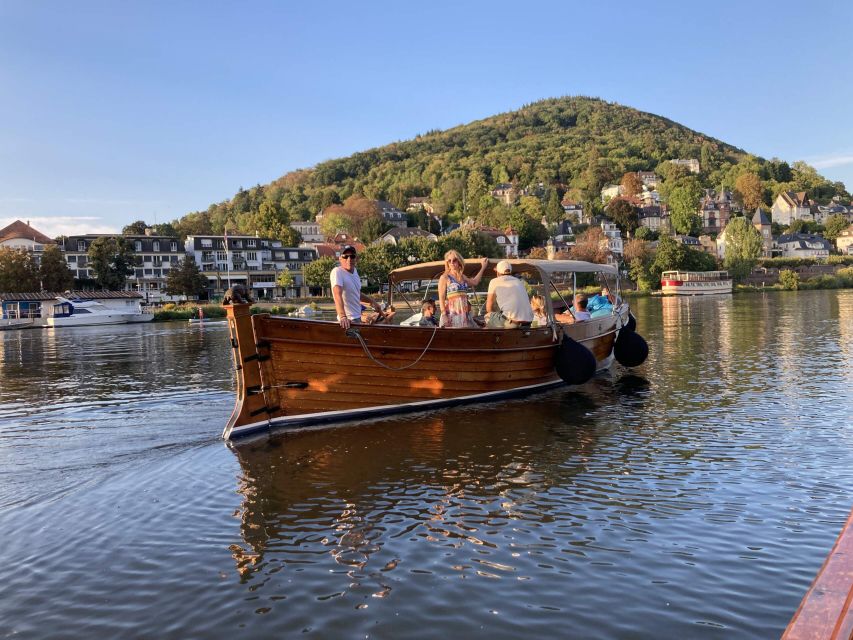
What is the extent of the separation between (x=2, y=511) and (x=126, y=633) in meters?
4.08

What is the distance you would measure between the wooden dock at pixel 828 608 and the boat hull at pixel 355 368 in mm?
8593

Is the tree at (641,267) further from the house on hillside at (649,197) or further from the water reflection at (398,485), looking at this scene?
the water reflection at (398,485)

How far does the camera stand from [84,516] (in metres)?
7.83

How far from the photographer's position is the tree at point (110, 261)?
3438 inches

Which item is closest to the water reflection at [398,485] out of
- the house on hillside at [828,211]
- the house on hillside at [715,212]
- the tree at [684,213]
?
the tree at [684,213]

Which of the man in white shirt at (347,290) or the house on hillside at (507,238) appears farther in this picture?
the house on hillside at (507,238)

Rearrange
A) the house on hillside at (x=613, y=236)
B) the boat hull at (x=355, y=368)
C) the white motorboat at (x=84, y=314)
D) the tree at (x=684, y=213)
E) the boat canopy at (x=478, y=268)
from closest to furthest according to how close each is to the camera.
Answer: the boat hull at (x=355, y=368) → the boat canopy at (x=478, y=268) → the white motorboat at (x=84, y=314) → the house on hillside at (x=613, y=236) → the tree at (x=684, y=213)

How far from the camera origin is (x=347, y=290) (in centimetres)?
1161

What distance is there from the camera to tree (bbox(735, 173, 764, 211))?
185375mm

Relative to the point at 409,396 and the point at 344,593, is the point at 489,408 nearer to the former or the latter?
the point at 409,396


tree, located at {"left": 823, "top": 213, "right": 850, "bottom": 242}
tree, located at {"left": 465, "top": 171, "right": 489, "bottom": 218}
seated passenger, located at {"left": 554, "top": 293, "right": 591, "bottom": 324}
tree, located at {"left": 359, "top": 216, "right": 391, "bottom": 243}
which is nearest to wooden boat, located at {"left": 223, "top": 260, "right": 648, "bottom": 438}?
seated passenger, located at {"left": 554, "top": 293, "right": 591, "bottom": 324}

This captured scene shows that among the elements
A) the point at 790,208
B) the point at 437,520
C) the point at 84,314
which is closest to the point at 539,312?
the point at 437,520

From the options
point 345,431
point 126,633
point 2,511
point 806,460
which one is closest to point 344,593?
point 126,633

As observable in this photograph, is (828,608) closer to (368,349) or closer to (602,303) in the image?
(368,349)
